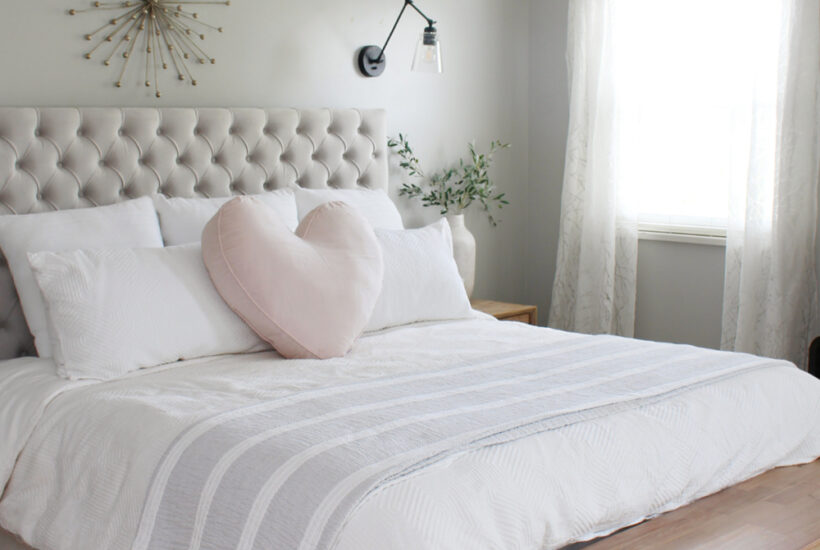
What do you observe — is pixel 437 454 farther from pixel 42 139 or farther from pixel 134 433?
pixel 42 139

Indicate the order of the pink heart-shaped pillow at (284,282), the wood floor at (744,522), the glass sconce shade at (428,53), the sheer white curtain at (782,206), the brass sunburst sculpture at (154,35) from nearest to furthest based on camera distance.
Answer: the wood floor at (744,522)
the pink heart-shaped pillow at (284,282)
the brass sunburst sculpture at (154,35)
the sheer white curtain at (782,206)
the glass sconce shade at (428,53)

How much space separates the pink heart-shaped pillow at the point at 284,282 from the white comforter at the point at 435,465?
0.29 feet

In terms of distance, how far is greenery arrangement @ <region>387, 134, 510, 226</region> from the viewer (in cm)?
390

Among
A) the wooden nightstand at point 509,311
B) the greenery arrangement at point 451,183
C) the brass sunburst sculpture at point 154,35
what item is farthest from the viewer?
the greenery arrangement at point 451,183

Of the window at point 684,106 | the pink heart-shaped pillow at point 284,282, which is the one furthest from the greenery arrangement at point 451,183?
the pink heart-shaped pillow at point 284,282

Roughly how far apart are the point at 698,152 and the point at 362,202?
151 cm

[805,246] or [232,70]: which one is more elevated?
[232,70]

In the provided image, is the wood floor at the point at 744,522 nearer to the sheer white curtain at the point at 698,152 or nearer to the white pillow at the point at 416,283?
the white pillow at the point at 416,283

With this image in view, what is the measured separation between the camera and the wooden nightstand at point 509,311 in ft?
12.1

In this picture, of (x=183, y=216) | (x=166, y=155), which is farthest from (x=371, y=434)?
(x=166, y=155)

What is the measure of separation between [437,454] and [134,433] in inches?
27.5

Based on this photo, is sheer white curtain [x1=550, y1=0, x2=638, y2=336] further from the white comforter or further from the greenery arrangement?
the white comforter

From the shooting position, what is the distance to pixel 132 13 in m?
3.01

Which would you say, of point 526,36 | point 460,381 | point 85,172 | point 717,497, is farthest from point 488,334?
point 526,36
